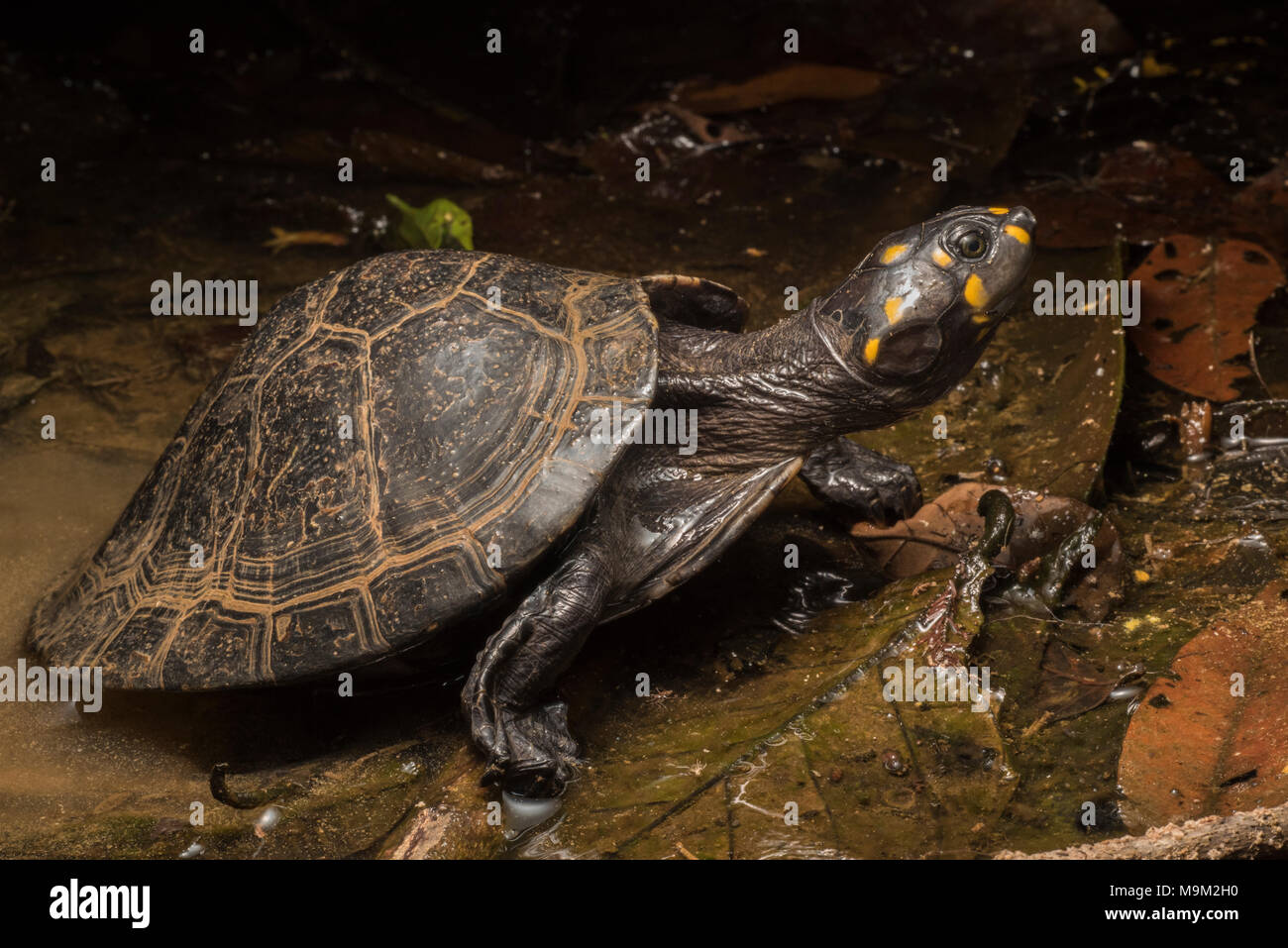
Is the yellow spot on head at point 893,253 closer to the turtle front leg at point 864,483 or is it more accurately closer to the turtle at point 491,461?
the turtle at point 491,461

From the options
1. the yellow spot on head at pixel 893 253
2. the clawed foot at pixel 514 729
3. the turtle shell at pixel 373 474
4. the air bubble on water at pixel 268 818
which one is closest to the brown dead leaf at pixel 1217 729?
the yellow spot on head at pixel 893 253

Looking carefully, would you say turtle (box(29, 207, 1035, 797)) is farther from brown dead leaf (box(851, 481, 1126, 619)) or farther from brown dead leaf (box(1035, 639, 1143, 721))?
brown dead leaf (box(1035, 639, 1143, 721))

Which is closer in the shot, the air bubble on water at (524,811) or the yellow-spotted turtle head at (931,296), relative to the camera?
the air bubble on water at (524,811)

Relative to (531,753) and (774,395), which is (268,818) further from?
(774,395)

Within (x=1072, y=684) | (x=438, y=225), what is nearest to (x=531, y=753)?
(x=1072, y=684)

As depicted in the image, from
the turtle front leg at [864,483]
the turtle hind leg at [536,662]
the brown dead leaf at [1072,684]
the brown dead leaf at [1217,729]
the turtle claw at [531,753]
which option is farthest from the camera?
the turtle front leg at [864,483]

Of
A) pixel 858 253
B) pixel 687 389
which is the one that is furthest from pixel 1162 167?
pixel 687 389

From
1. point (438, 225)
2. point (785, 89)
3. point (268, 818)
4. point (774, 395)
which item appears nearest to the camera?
point (268, 818)
